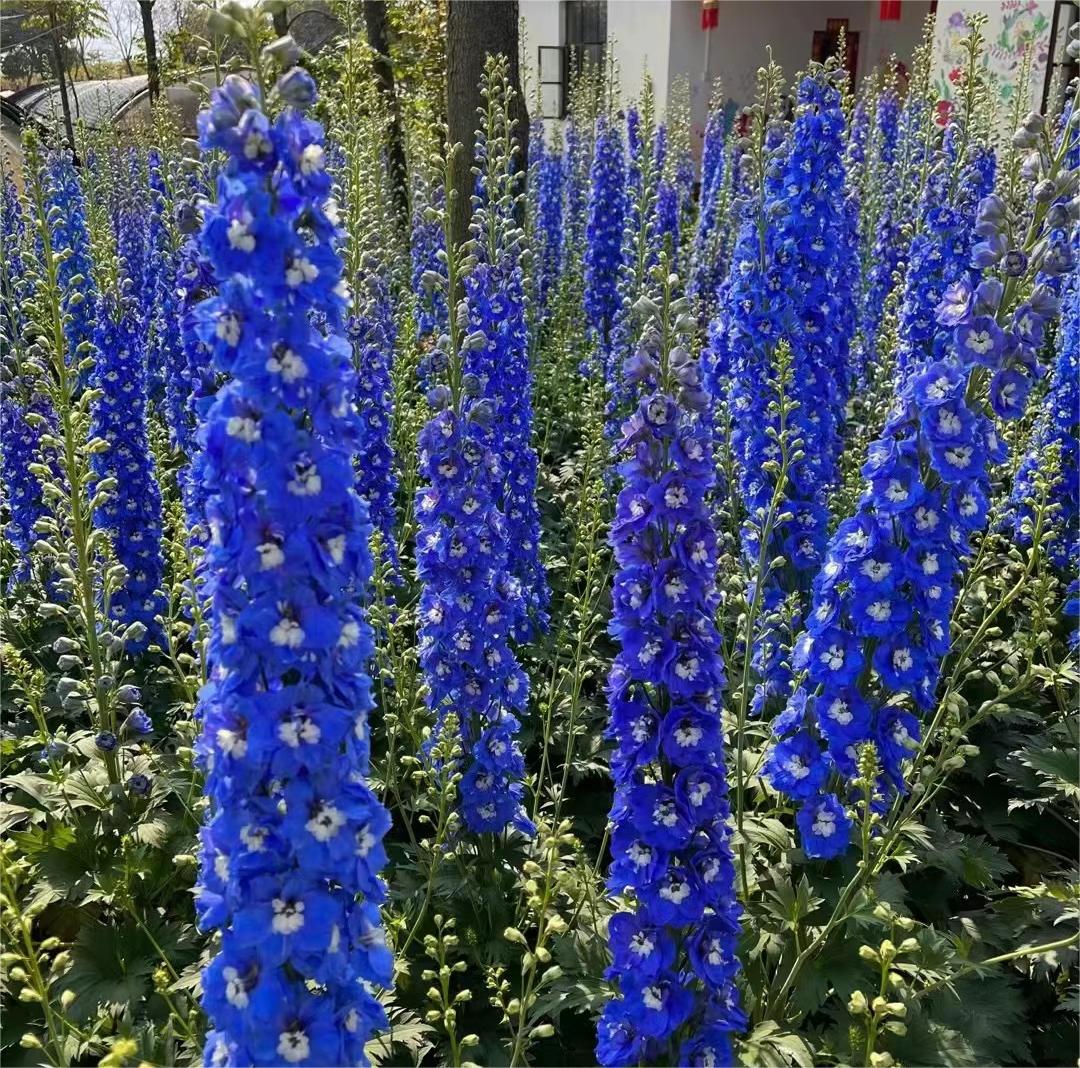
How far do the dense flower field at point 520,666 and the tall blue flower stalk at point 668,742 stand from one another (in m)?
0.01

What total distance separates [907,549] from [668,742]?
3.84 ft

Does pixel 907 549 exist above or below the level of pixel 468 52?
below

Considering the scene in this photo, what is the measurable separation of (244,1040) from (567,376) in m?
6.62

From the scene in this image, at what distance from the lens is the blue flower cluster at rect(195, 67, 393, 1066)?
70.5 inches

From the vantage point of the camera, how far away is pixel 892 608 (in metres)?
3.27

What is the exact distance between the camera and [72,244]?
28.4 ft

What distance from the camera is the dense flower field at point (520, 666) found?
1.90m

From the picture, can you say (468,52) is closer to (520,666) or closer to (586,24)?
(520,666)

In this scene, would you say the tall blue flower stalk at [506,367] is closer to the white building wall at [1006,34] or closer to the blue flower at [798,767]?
the blue flower at [798,767]

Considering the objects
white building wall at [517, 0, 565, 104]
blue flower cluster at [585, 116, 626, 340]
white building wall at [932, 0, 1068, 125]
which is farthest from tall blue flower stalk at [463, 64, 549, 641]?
white building wall at [517, 0, 565, 104]

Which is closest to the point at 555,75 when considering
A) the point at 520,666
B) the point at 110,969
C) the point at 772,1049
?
the point at 520,666

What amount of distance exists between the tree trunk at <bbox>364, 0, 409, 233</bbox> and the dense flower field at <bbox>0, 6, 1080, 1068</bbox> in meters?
7.49

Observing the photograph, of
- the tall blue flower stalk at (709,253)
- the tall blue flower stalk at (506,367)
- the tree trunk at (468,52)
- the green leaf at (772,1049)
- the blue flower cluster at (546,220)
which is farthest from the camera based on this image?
the blue flower cluster at (546,220)

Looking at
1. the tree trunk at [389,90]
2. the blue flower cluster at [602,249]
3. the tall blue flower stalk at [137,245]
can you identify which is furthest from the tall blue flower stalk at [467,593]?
the tree trunk at [389,90]
